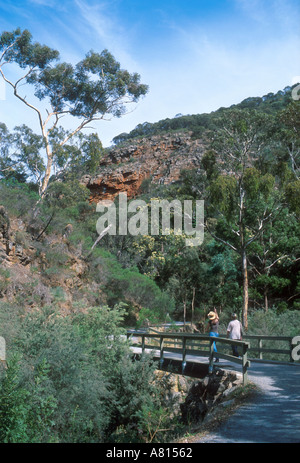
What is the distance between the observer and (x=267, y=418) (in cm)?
711

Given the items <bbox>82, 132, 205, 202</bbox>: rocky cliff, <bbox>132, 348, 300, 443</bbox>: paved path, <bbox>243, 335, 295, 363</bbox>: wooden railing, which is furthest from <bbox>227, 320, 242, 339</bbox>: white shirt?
<bbox>82, 132, 205, 202</bbox>: rocky cliff

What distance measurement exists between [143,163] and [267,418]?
9477cm

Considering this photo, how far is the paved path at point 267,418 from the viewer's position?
616 centimetres

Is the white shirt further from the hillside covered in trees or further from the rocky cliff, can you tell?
the rocky cliff

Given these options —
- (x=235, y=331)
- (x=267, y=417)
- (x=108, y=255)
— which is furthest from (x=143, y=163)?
(x=267, y=417)

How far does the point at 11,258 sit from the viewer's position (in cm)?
2461

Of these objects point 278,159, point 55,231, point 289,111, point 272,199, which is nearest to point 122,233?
point 55,231

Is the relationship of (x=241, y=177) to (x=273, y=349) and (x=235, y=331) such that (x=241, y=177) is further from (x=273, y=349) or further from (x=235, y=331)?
(x=235, y=331)

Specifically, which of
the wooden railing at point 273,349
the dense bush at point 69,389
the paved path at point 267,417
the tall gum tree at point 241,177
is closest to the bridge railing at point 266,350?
the wooden railing at point 273,349

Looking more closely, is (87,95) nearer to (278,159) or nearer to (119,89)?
(119,89)

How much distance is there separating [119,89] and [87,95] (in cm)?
250

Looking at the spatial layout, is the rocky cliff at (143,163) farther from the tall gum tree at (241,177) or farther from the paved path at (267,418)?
the paved path at (267,418)

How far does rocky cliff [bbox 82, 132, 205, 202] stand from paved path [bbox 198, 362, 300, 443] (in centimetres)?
7549

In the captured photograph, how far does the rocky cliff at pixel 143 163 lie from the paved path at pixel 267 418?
75.5 metres
